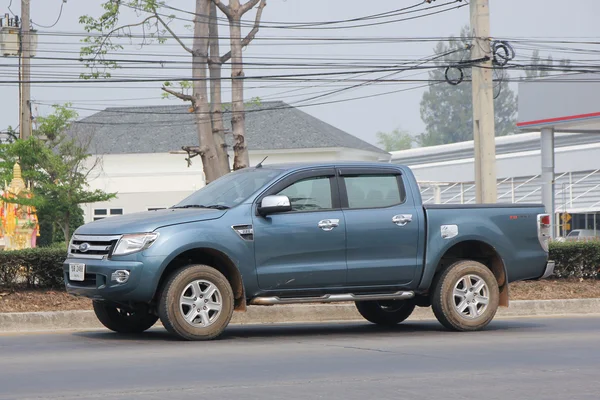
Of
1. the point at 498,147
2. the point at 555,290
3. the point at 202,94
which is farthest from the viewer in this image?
the point at 498,147

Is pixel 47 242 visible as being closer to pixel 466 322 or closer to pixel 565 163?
pixel 565 163

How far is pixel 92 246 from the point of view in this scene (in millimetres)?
11422

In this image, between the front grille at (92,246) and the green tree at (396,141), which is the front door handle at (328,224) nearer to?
the front grille at (92,246)

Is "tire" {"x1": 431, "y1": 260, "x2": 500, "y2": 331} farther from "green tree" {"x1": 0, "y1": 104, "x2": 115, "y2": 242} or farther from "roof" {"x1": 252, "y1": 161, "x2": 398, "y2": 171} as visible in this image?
"green tree" {"x1": 0, "y1": 104, "x2": 115, "y2": 242}

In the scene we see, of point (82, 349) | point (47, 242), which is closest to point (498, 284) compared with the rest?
point (82, 349)

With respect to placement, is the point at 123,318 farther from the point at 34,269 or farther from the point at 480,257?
the point at 480,257

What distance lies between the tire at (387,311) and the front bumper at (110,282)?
3.61 metres

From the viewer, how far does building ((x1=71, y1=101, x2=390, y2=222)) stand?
64.8m

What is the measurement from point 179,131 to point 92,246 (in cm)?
5603

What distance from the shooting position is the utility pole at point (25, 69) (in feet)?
115

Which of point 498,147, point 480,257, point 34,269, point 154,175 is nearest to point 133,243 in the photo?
point 34,269

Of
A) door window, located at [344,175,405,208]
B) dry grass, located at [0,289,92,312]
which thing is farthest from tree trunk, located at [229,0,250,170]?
door window, located at [344,175,405,208]

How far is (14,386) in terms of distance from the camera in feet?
26.7

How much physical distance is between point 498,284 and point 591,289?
4.82m
